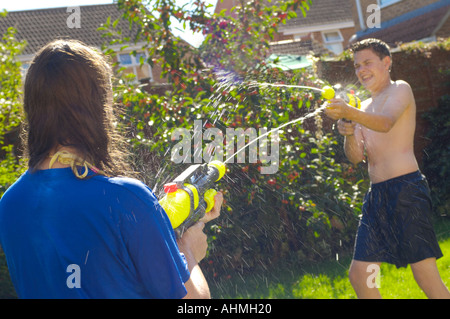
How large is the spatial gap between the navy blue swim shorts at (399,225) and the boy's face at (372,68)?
0.64m

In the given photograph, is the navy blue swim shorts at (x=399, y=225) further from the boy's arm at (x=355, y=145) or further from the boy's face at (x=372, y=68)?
the boy's face at (x=372, y=68)

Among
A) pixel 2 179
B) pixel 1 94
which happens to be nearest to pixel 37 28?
pixel 1 94

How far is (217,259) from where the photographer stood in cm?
472

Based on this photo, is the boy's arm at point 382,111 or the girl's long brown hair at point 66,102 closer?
the girl's long brown hair at point 66,102

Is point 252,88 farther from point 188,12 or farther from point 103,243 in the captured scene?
point 103,243

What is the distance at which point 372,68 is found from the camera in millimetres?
3238

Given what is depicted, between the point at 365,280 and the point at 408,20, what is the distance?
12.2m

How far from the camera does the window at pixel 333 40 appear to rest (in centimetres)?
2380

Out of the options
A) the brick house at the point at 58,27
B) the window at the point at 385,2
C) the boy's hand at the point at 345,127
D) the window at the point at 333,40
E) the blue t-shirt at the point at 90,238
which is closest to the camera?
the blue t-shirt at the point at 90,238

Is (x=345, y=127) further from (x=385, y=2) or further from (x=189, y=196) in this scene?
(x=385, y=2)

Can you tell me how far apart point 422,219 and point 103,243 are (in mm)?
2165

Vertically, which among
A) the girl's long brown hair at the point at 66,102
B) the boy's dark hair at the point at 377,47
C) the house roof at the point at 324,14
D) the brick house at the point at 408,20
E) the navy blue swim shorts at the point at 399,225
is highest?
the house roof at the point at 324,14

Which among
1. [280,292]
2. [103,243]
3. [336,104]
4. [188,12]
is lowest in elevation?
[280,292]

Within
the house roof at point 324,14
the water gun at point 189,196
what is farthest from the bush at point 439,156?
the house roof at point 324,14
